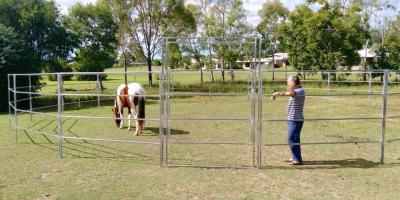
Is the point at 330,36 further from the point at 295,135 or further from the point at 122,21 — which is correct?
the point at 295,135

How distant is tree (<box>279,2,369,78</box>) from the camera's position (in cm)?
2484

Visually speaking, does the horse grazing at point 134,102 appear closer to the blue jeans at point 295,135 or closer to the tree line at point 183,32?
the blue jeans at point 295,135

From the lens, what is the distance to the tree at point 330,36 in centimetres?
2484

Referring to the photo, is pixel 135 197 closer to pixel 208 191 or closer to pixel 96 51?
pixel 208 191

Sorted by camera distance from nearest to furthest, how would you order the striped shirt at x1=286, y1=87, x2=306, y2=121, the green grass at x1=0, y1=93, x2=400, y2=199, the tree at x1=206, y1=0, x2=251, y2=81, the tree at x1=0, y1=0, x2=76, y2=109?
the green grass at x1=0, y1=93, x2=400, y2=199
the striped shirt at x1=286, y1=87, x2=306, y2=121
the tree at x1=0, y1=0, x2=76, y2=109
the tree at x1=206, y1=0, x2=251, y2=81

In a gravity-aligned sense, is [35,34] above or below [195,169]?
above

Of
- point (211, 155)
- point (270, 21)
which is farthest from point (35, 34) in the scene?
point (270, 21)

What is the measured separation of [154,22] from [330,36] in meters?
11.2

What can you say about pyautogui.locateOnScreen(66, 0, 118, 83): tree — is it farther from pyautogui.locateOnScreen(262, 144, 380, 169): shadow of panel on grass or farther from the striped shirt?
the striped shirt

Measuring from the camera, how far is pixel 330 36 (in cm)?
2495

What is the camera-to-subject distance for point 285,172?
20.3 feet

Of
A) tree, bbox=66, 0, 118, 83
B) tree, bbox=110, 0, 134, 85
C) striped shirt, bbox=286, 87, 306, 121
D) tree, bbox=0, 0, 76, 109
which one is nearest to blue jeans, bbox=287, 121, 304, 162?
striped shirt, bbox=286, 87, 306, 121

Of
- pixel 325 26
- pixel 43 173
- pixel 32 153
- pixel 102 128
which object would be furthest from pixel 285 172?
pixel 325 26

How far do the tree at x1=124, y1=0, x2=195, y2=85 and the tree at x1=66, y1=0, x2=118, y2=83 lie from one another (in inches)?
69.7
